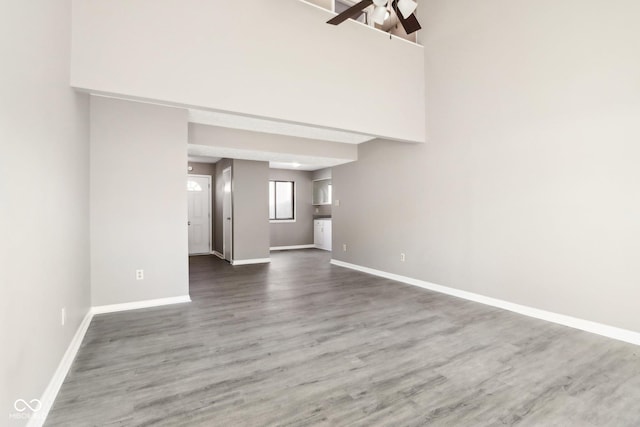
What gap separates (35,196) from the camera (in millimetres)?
1682

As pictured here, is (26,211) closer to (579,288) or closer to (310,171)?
(579,288)

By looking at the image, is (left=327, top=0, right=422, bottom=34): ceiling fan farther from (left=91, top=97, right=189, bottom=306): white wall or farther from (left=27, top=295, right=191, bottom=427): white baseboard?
(left=27, top=295, right=191, bottom=427): white baseboard

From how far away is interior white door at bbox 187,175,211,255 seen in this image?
7844 millimetres

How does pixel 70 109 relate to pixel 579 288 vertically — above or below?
above

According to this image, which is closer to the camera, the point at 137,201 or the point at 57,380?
the point at 57,380

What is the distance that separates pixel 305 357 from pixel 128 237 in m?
2.53

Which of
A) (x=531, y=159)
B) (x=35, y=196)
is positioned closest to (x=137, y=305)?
(x=35, y=196)

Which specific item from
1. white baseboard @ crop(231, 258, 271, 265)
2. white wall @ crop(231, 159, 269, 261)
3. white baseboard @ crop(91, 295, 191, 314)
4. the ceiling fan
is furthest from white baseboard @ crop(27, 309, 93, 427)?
white wall @ crop(231, 159, 269, 261)

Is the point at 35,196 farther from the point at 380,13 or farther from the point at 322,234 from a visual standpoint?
the point at 322,234

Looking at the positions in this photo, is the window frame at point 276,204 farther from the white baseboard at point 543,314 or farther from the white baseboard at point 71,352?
the white baseboard at point 71,352

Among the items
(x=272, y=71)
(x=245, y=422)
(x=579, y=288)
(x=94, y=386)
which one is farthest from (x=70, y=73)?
(x=579, y=288)

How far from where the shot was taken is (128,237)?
355 centimetres

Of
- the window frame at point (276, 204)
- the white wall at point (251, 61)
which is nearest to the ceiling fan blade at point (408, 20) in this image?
the white wall at point (251, 61)

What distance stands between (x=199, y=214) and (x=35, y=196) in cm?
648
